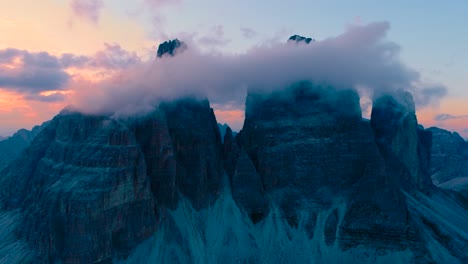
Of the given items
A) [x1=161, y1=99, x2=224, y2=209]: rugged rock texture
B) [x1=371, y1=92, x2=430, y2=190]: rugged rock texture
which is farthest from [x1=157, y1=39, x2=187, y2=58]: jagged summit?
[x1=371, y1=92, x2=430, y2=190]: rugged rock texture

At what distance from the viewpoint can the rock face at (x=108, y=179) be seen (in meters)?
82.7

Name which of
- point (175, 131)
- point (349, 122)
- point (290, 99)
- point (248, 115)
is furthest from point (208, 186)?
point (349, 122)

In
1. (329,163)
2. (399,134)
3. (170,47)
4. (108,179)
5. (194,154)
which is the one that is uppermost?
(170,47)

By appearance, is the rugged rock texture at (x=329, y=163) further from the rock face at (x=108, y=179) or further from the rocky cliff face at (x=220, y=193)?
the rock face at (x=108, y=179)

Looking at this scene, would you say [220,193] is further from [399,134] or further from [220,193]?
[399,134]

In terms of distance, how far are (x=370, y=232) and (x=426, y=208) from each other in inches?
1320

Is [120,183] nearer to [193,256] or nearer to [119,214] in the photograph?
[119,214]

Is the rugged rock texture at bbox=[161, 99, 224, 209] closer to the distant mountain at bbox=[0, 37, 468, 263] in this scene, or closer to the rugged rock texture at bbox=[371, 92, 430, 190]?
the distant mountain at bbox=[0, 37, 468, 263]

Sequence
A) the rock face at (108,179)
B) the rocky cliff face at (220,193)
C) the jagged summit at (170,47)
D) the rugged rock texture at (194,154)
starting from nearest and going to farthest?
1. the rock face at (108,179)
2. the rocky cliff face at (220,193)
3. the rugged rock texture at (194,154)
4. the jagged summit at (170,47)

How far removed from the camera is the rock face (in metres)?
82.7

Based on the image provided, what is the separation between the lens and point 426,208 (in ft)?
394

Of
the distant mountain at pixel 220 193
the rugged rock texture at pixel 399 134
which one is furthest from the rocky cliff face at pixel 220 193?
the rugged rock texture at pixel 399 134

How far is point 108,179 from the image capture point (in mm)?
85438

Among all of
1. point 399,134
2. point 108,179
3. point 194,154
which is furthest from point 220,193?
point 399,134
